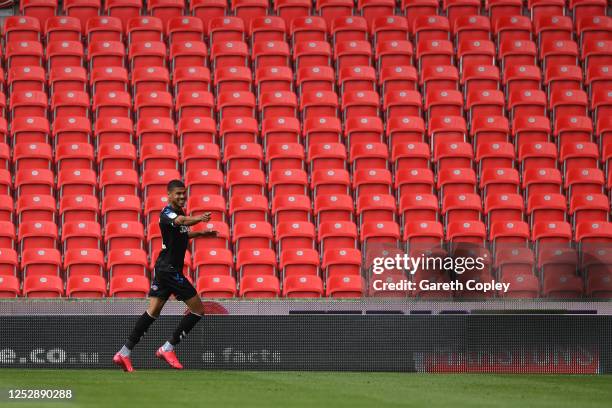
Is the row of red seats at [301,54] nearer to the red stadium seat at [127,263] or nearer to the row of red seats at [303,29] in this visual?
the row of red seats at [303,29]

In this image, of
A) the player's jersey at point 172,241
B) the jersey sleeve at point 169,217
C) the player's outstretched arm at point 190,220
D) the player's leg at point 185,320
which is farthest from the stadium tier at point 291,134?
the player's outstretched arm at point 190,220

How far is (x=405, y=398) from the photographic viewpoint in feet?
23.2

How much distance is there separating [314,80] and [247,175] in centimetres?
204

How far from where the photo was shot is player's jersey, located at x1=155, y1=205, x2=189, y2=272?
27.3ft

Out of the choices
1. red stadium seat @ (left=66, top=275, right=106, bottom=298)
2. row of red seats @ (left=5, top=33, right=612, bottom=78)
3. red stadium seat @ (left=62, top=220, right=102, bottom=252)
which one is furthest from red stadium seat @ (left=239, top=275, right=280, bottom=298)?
row of red seats @ (left=5, top=33, right=612, bottom=78)

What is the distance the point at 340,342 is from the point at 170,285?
1617 mm

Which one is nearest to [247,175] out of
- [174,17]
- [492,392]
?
[174,17]

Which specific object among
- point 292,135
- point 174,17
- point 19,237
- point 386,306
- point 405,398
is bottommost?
point 405,398

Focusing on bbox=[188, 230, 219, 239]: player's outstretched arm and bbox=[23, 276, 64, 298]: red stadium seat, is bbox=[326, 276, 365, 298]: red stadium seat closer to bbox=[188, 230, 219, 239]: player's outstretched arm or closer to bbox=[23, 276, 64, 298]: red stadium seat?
bbox=[23, 276, 64, 298]: red stadium seat

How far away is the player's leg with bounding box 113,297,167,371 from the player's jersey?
29cm

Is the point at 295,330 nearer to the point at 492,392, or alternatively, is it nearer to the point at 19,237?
the point at 492,392

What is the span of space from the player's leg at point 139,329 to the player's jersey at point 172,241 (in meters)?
0.29

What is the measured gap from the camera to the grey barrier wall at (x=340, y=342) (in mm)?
9148

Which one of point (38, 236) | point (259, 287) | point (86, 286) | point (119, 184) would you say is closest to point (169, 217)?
point (259, 287)
